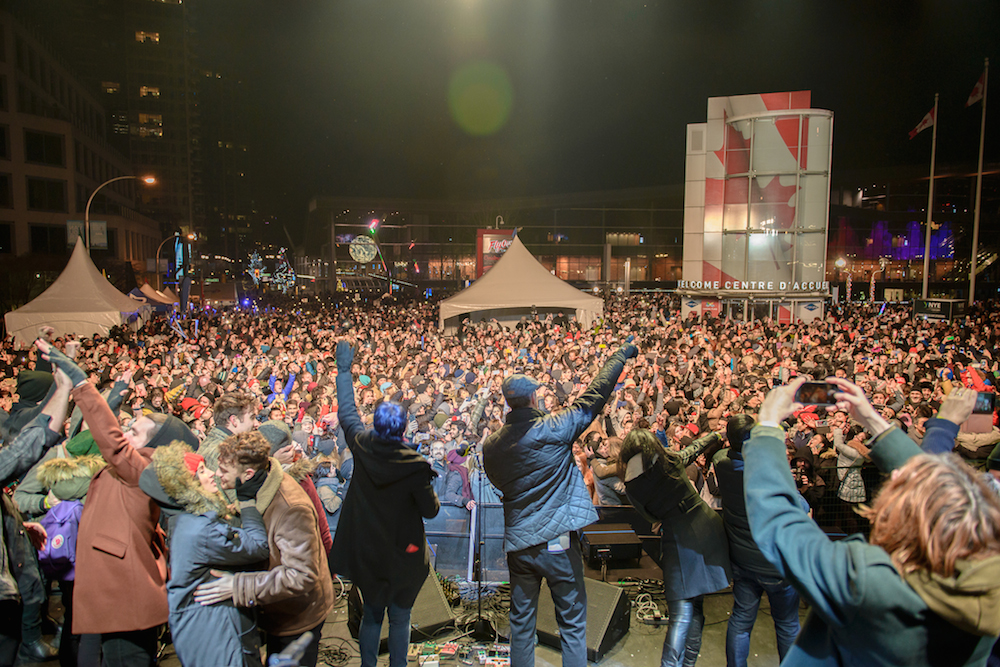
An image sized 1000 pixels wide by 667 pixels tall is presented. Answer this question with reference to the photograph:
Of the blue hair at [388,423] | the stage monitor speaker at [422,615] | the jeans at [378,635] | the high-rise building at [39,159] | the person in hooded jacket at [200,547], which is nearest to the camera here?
the person in hooded jacket at [200,547]

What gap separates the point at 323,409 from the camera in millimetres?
8414

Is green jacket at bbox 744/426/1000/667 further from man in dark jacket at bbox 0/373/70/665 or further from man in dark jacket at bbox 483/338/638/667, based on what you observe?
man in dark jacket at bbox 0/373/70/665

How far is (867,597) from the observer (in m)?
1.41

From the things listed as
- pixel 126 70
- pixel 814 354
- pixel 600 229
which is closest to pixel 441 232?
pixel 600 229

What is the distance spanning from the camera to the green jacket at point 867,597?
52.8 inches

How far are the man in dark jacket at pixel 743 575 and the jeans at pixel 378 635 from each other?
1.92 m

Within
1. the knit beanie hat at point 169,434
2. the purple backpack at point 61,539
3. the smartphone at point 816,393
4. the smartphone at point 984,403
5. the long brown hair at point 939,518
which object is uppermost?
the smartphone at point 816,393

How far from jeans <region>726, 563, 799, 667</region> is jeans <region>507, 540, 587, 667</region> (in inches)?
36.0

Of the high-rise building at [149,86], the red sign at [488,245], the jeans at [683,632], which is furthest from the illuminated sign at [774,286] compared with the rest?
the high-rise building at [149,86]

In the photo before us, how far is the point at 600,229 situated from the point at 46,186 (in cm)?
4146

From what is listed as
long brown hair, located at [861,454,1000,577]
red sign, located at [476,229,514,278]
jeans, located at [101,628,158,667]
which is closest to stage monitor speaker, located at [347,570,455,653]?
jeans, located at [101,628,158,667]

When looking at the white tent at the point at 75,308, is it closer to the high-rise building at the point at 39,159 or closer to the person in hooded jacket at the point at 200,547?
the person in hooded jacket at the point at 200,547

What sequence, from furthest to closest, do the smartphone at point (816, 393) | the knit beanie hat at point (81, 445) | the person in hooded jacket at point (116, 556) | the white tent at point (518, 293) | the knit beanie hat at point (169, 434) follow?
1. the white tent at point (518, 293)
2. the knit beanie hat at point (81, 445)
3. the knit beanie hat at point (169, 434)
4. the person in hooded jacket at point (116, 556)
5. the smartphone at point (816, 393)

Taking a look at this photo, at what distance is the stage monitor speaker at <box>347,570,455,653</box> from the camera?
4.19 metres
